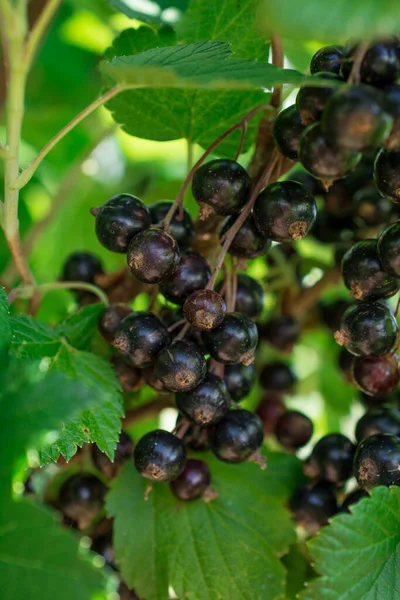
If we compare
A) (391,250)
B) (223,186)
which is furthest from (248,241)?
(391,250)

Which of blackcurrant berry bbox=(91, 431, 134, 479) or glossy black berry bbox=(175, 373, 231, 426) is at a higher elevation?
glossy black berry bbox=(175, 373, 231, 426)

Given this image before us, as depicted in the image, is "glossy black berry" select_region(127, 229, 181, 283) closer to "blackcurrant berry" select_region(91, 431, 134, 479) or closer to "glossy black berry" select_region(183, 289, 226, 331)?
"glossy black berry" select_region(183, 289, 226, 331)

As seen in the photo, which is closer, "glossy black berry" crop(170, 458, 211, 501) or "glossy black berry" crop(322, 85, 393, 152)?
"glossy black berry" crop(322, 85, 393, 152)

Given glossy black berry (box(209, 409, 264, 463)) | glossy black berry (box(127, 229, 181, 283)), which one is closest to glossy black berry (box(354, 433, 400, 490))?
glossy black berry (box(209, 409, 264, 463))

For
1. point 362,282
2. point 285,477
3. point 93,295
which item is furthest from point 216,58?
point 285,477

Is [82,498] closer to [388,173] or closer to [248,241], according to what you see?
[248,241]

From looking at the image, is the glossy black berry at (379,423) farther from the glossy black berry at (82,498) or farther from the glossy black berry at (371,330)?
the glossy black berry at (82,498)

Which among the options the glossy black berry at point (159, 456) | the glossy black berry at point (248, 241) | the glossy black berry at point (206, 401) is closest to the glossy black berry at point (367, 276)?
the glossy black berry at point (248, 241)
